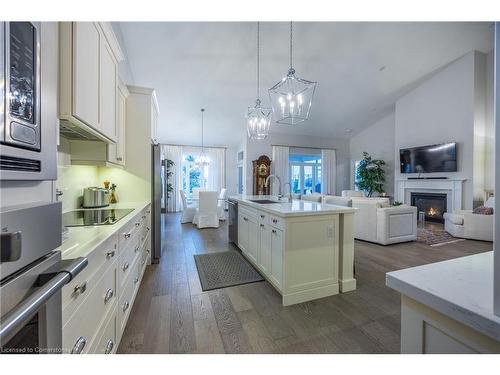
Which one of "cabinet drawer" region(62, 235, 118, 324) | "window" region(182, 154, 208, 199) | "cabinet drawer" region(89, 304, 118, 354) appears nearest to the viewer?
"cabinet drawer" region(62, 235, 118, 324)

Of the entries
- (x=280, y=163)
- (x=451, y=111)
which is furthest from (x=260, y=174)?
(x=451, y=111)

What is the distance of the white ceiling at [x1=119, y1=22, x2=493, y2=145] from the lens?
358cm

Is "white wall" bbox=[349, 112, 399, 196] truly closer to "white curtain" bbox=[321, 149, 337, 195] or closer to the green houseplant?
the green houseplant

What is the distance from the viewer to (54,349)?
63 centimetres

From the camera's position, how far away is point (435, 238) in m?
4.24

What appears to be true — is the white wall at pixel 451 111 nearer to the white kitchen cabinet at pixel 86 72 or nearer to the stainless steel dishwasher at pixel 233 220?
the stainless steel dishwasher at pixel 233 220

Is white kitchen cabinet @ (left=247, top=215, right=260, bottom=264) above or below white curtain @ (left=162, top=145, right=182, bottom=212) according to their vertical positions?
below

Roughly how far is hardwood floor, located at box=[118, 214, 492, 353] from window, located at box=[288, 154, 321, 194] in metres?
5.59

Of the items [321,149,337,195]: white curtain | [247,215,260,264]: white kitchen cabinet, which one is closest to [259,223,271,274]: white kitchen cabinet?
[247,215,260,264]: white kitchen cabinet

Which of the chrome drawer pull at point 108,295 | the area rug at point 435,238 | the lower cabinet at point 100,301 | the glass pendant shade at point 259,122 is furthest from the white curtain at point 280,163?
the chrome drawer pull at point 108,295

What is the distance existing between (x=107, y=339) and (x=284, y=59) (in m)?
4.90

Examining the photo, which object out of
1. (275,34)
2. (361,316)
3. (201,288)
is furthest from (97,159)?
(275,34)

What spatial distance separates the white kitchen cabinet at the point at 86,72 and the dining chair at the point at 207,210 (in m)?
3.78

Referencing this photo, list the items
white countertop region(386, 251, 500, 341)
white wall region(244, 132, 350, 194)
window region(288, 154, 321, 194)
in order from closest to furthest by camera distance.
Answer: white countertop region(386, 251, 500, 341) < white wall region(244, 132, 350, 194) < window region(288, 154, 321, 194)
